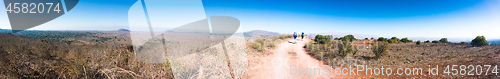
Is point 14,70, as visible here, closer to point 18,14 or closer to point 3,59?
point 3,59

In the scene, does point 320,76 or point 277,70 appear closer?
point 320,76

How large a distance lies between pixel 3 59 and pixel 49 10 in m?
0.95

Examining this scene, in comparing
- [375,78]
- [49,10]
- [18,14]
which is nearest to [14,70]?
[49,10]

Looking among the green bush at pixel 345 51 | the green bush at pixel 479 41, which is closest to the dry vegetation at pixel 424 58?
the green bush at pixel 345 51

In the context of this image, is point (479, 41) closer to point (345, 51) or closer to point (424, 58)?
point (424, 58)

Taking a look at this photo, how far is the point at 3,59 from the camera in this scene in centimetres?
251

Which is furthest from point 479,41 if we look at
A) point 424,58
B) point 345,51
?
point 345,51

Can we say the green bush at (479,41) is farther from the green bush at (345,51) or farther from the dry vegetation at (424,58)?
the green bush at (345,51)

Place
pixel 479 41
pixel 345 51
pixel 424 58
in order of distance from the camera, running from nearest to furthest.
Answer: pixel 424 58, pixel 345 51, pixel 479 41

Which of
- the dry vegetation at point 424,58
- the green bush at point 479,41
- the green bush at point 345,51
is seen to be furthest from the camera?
the green bush at point 479,41

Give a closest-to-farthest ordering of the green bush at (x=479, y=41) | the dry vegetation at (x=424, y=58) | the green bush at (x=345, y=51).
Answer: the dry vegetation at (x=424, y=58) → the green bush at (x=345, y=51) → the green bush at (x=479, y=41)

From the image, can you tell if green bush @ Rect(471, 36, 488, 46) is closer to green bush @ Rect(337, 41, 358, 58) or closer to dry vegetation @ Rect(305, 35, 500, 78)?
dry vegetation @ Rect(305, 35, 500, 78)

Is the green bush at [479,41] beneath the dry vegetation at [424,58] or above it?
above

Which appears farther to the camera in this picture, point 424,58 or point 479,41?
point 479,41
